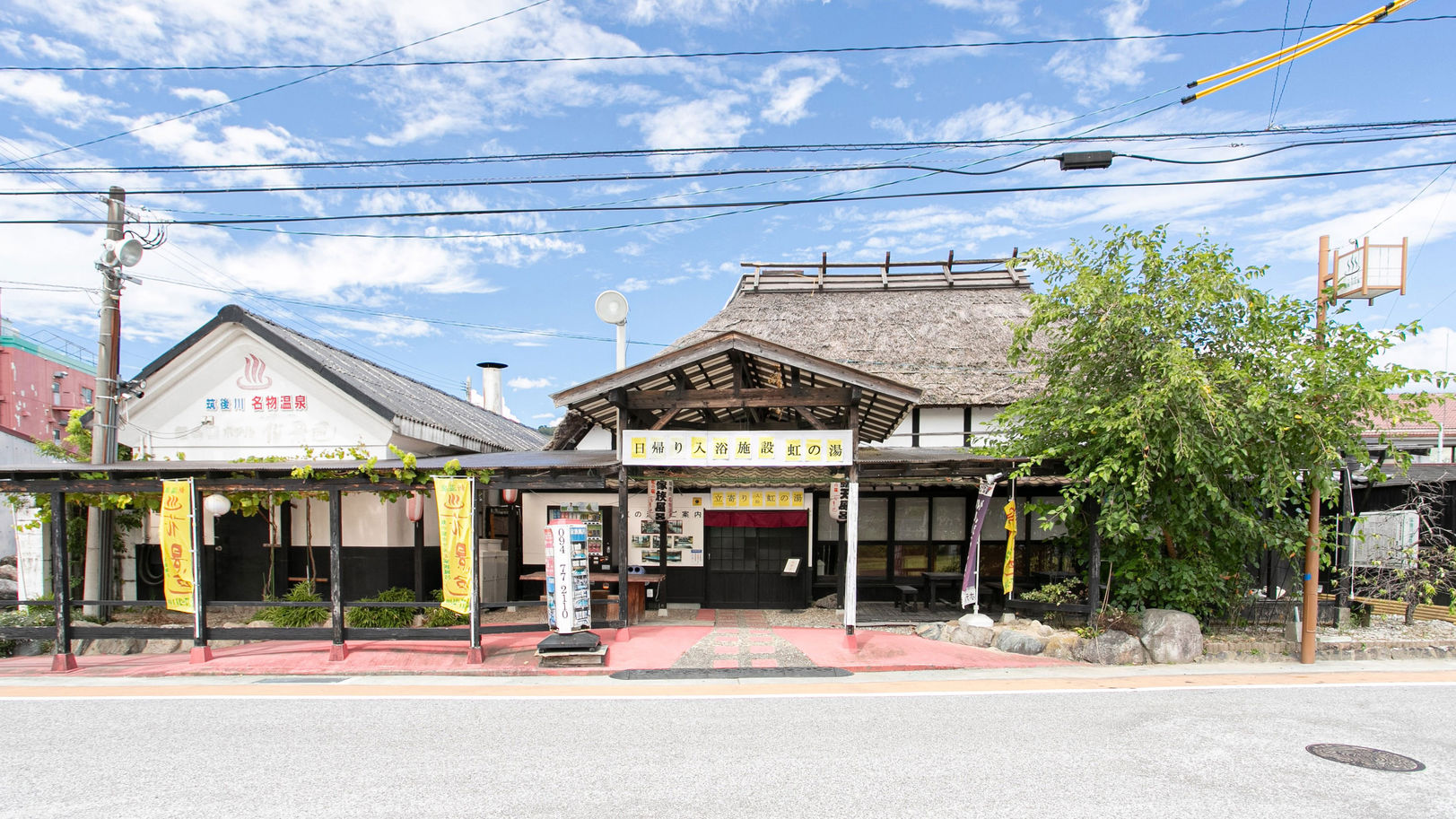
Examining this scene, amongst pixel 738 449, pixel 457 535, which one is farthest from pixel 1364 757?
pixel 457 535

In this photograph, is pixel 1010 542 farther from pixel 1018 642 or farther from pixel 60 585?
pixel 60 585

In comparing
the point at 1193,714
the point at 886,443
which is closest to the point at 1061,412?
the point at 1193,714

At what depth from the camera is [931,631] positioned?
12.0 meters

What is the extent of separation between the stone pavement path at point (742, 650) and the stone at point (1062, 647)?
380 cm

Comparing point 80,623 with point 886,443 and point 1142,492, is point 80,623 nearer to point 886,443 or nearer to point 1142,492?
point 886,443

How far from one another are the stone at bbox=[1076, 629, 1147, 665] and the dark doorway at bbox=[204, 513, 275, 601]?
15412 millimetres

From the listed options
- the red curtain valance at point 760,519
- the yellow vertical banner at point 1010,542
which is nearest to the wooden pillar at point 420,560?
the red curtain valance at point 760,519

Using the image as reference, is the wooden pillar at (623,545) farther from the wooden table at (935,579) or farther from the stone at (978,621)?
the wooden table at (935,579)

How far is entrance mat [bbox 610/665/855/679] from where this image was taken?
10016 millimetres

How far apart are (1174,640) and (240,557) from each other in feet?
56.5

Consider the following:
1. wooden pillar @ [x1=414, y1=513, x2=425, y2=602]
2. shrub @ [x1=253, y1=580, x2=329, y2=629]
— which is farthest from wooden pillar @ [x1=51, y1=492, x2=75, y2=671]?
wooden pillar @ [x1=414, y1=513, x2=425, y2=602]

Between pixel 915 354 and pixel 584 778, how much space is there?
13.5m

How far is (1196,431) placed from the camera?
1005 cm

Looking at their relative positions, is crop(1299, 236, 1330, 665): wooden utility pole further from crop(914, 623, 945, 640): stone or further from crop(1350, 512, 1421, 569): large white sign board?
crop(914, 623, 945, 640): stone
